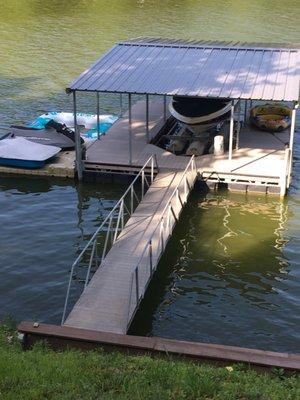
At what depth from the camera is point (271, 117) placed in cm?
2488

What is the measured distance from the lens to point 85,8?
5634 cm

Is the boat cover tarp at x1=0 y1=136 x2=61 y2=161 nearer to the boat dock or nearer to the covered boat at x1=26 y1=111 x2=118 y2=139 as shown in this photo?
the boat dock

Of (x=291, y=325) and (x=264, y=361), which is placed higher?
(x=264, y=361)

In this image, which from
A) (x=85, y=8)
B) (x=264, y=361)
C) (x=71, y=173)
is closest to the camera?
(x=264, y=361)

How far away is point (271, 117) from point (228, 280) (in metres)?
11.1

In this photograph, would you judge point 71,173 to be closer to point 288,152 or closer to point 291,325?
point 288,152

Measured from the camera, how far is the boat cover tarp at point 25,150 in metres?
21.5

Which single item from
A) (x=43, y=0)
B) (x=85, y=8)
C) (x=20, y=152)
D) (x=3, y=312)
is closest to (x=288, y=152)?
(x=20, y=152)

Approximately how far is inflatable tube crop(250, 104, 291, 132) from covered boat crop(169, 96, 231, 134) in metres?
2.04

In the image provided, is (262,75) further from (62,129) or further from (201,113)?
(62,129)

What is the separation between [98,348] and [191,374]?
2063 mm

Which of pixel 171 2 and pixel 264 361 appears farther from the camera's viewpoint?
pixel 171 2

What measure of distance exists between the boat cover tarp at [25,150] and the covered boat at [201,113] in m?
4.67

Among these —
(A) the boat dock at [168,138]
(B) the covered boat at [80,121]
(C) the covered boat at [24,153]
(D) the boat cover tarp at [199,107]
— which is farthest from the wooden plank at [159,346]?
(B) the covered boat at [80,121]
